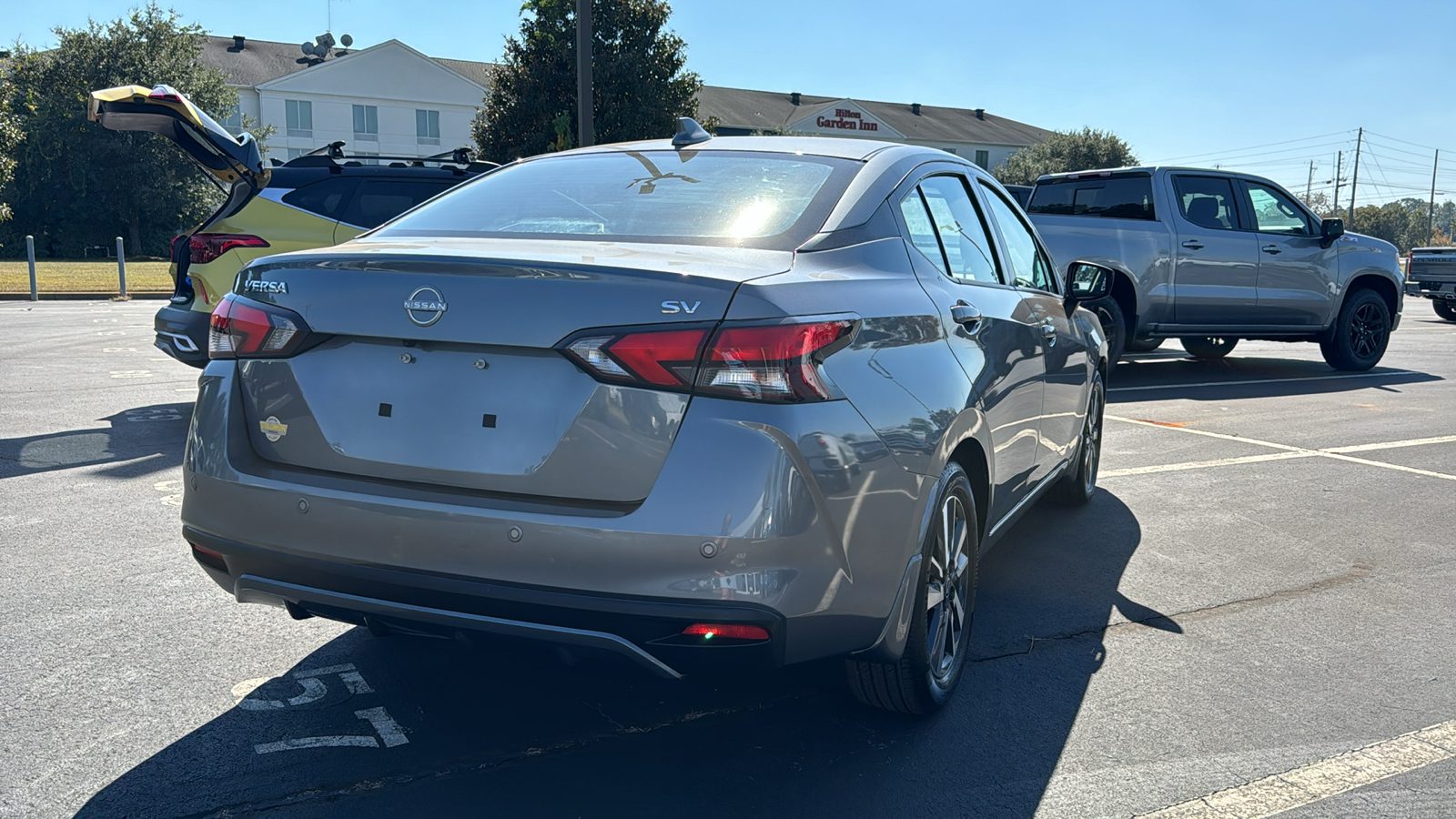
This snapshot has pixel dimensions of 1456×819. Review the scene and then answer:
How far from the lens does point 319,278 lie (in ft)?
9.02

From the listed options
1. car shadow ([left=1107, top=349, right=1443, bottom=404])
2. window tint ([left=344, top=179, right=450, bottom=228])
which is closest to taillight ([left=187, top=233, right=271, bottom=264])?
window tint ([left=344, top=179, right=450, bottom=228])

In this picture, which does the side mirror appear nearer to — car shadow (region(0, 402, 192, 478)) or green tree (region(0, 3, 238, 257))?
car shadow (region(0, 402, 192, 478))

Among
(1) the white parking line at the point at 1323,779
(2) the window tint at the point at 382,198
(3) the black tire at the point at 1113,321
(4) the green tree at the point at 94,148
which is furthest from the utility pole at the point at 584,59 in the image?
(4) the green tree at the point at 94,148

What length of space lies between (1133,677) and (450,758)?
209 centimetres

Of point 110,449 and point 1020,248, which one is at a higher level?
point 1020,248

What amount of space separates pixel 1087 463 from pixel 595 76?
32746 millimetres

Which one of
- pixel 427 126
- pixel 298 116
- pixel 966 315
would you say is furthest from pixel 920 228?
pixel 427 126

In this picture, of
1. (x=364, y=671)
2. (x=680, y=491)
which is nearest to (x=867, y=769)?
(x=680, y=491)

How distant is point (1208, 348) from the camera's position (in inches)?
562

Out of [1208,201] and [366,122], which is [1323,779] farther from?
[366,122]

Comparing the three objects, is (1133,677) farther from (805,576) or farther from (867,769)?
(805,576)

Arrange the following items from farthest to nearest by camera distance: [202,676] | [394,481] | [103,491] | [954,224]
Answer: [103,491] → [954,224] → [202,676] → [394,481]

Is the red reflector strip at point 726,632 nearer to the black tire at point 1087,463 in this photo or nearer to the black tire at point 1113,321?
the black tire at point 1087,463

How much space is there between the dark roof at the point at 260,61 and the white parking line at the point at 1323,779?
65.3 metres
